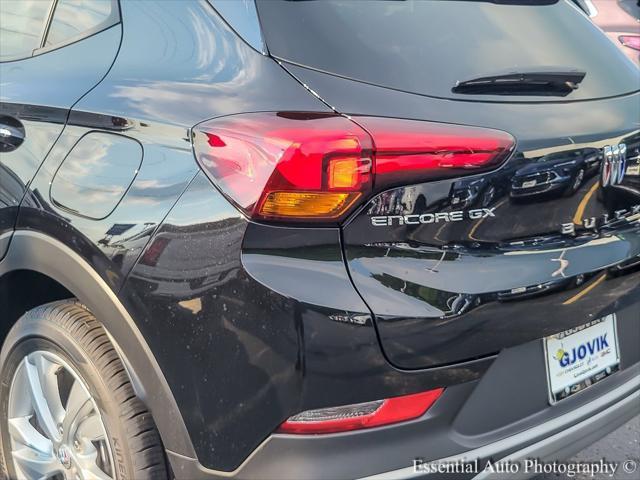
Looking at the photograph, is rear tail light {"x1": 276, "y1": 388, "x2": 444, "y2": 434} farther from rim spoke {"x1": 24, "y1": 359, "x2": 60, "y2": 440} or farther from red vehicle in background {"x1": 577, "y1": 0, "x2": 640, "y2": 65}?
red vehicle in background {"x1": 577, "y1": 0, "x2": 640, "y2": 65}

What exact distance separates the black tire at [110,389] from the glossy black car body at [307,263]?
0.30 ft

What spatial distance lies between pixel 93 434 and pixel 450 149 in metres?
1.20

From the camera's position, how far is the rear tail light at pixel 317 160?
1560mm

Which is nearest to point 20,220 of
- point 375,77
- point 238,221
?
point 238,221

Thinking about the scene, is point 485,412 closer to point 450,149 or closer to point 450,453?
point 450,453

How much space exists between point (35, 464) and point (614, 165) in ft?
6.04

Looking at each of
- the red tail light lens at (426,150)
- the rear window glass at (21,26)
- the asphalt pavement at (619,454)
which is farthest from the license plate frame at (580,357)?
the rear window glass at (21,26)

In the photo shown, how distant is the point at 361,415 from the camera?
1.63m

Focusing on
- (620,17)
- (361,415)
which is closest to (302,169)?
(361,415)

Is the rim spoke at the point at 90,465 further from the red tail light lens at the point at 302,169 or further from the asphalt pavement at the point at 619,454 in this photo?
the asphalt pavement at the point at 619,454

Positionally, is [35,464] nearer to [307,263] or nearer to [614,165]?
[307,263]

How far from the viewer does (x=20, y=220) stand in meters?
2.06

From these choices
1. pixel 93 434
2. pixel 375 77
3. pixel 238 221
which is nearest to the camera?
pixel 238 221

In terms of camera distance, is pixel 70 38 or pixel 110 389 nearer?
pixel 110 389
